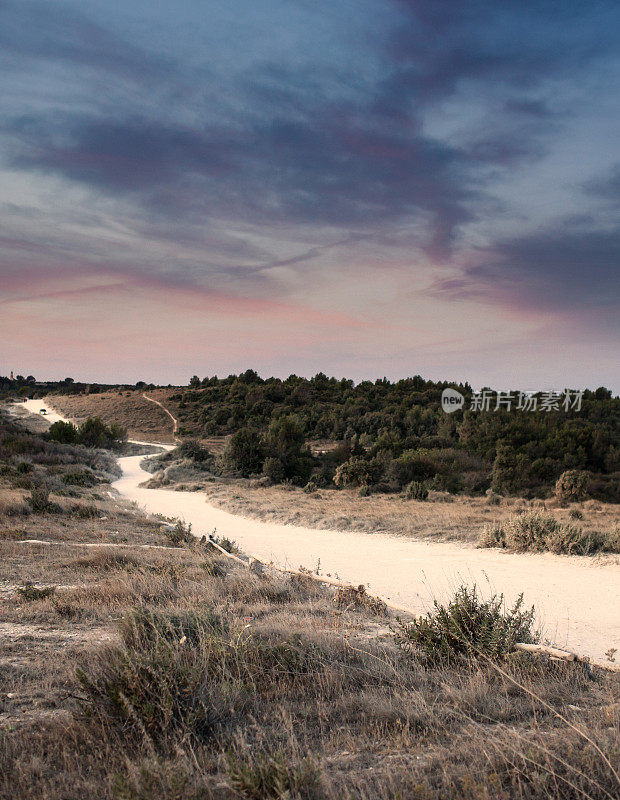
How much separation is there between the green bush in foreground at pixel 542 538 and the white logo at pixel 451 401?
34.7 meters

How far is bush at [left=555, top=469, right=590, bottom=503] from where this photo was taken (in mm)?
23812

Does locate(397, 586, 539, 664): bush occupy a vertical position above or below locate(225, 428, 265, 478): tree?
above

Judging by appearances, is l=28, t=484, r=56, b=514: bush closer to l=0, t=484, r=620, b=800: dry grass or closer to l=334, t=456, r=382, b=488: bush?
l=0, t=484, r=620, b=800: dry grass

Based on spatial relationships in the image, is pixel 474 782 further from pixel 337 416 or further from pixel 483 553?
pixel 337 416

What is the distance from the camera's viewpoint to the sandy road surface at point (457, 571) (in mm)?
7594

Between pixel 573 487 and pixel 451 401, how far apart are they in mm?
28390

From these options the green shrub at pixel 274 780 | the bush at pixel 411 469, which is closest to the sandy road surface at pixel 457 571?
the green shrub at pixel 274 780

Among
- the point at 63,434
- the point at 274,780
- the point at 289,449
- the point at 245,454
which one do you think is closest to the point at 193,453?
the point at 245,454

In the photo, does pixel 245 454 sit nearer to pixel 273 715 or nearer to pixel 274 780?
pixel 273 715

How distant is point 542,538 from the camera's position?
1225cm

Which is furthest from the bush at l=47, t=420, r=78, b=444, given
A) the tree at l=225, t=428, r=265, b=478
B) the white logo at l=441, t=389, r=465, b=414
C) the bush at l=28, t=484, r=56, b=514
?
the bush at l=28, t=484, r=56, b=514

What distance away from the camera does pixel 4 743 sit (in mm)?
3408

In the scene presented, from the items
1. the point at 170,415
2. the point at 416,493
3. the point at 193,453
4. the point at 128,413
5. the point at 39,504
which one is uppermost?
the point at 170,415

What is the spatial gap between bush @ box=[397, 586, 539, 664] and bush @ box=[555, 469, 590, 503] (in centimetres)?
1978
